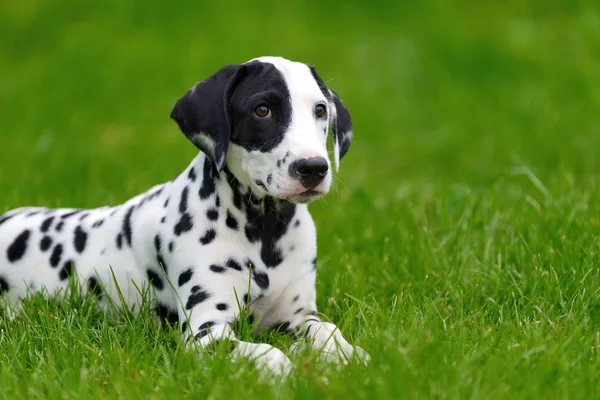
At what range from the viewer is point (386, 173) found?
995 cm

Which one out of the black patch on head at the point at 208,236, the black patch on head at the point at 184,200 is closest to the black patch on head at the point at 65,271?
the black patch on head at the point at 184,200

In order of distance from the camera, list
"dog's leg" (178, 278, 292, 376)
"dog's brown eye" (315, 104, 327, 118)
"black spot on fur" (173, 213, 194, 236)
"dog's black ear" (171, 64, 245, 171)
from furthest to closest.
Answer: "black spot on fur" (173, 213, 194, 236)
"dog's brown eye" (315, 104, 327, 118)
"dog's black ear" (171, 64, 245, 171)
"dog's leg" (178, 278, 292, 376)

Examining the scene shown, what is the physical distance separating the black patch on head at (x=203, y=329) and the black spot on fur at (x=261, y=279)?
33 centimetres

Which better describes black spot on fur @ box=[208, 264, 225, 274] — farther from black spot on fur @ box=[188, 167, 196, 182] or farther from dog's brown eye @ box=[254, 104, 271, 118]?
dog's brown eye @ box=[254, 104, 271, 118]

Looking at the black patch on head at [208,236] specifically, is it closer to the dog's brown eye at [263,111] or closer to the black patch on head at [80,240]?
the dog's brown eye at [263,111]

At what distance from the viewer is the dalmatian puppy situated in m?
4.23

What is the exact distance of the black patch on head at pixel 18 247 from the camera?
5.23m

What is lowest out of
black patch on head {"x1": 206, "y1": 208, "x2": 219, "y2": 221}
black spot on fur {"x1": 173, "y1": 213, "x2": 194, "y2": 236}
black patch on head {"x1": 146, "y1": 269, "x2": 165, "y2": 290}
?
black patch on head {"x1": 146, "y1": 269, "x2": 165, "y2": 290}

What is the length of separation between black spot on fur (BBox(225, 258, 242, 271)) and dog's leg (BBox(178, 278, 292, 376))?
74 millimetres

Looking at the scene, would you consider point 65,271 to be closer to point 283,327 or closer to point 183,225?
point 183,225

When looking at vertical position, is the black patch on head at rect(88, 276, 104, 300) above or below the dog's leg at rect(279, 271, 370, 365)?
above

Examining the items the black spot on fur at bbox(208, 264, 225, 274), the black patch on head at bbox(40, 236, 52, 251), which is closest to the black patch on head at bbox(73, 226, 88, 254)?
the black patch on head at bbox(40, 236, 52, 251)

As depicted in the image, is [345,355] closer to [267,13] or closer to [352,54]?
[352,54]

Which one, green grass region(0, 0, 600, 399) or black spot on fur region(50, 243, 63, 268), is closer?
green grass region(0, 0, 600, 399)
